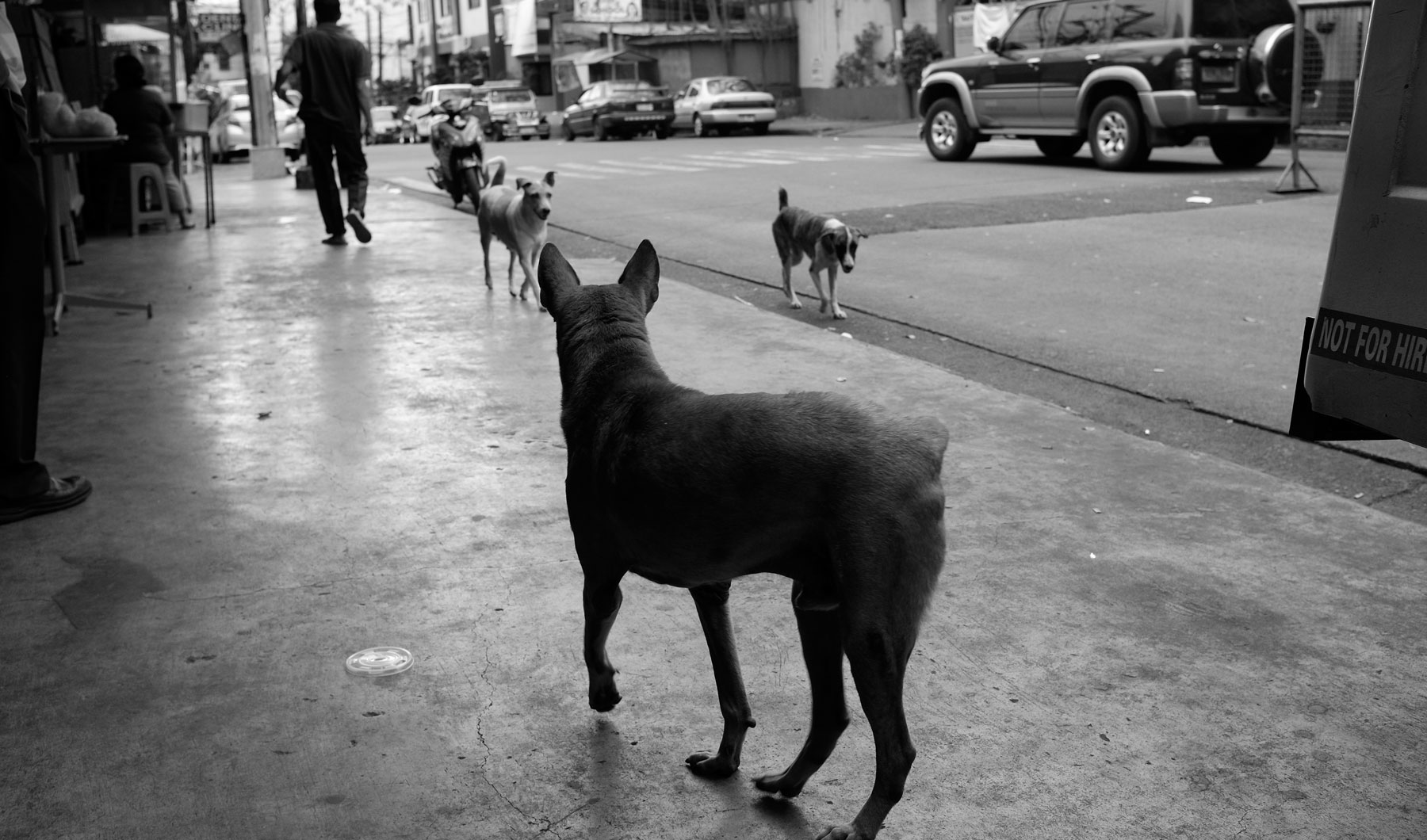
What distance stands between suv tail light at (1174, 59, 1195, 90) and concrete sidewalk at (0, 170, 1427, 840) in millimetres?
10369

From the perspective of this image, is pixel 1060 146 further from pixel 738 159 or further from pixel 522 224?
pixel 522 224

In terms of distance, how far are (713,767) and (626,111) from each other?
30.1 meters

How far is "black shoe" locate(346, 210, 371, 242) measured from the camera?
10969 mm

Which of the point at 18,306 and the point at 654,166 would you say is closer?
the point at 18,306

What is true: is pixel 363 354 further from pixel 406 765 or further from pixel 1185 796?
pixel 1185 796

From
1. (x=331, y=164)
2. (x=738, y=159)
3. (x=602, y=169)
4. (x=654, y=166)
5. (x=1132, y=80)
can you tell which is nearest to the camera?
(x=331, y=164)

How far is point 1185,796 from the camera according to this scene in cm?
253

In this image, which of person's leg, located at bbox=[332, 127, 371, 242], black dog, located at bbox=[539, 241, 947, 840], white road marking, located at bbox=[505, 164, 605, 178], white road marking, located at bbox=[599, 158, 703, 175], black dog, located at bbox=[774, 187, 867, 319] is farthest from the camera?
white road marking, located at bbox=[599, 158, 703, 175]

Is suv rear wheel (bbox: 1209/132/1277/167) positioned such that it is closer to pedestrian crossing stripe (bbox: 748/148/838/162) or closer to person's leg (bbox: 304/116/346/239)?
pedestrian crossing stripe (bbox: 748/148/838/162)

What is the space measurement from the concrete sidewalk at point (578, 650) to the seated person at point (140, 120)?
796 centimetres

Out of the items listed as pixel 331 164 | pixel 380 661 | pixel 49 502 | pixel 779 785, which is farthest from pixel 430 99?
pixel 779 785

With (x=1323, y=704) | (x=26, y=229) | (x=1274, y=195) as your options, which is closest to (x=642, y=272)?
(x=1323, y=704)

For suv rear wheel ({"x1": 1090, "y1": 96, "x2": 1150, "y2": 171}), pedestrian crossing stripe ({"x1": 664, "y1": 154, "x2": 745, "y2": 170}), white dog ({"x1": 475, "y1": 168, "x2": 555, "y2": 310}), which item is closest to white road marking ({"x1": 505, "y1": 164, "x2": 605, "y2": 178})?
pedestrian crossing stripe ({"x1": 664, "y1": 154, "x2": 745, "y2": 170})

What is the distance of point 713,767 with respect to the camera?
2.64 m
